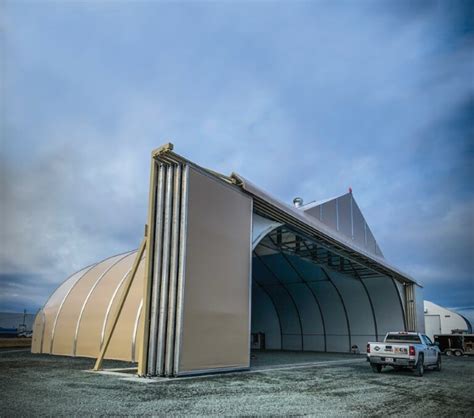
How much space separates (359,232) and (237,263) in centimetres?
1547

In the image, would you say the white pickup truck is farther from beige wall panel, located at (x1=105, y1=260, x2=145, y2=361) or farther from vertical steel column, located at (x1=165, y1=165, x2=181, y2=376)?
beige wall panel, located at (x1=105, y1=260, x2=145, y2=361)

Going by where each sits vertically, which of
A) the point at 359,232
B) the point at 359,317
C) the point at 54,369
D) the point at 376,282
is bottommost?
the point at 54,369

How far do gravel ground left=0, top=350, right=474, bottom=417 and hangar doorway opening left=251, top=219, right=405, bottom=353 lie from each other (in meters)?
16.6

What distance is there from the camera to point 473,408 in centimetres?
865

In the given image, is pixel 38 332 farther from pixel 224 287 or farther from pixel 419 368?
pixel 419 368

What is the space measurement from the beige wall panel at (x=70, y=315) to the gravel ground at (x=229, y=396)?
8.62 meters

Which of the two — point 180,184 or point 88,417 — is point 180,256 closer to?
point 180,184

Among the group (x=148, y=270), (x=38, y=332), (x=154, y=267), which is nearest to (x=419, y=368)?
(x=154, y=267)

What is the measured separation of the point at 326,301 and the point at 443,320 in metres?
28.9

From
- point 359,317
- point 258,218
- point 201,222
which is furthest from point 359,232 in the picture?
point 201,222

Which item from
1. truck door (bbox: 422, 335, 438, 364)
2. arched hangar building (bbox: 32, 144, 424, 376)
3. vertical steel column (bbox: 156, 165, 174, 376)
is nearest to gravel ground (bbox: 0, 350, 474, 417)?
vertical steel column (bbox: 156, 165, 174, 376)

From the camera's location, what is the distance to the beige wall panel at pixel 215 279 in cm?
1310

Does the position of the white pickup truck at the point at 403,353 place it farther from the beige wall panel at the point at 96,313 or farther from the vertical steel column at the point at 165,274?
the beige wall panel at the point at 96,313

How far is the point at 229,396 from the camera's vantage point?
9.20 metres
